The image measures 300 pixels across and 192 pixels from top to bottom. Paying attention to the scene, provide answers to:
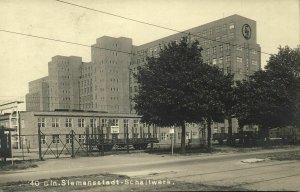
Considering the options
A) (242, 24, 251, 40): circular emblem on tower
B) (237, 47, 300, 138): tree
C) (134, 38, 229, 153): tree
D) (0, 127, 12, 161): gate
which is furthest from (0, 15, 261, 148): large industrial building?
(0, 127, 12, 161): gate

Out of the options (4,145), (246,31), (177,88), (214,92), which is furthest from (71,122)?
(246,31)

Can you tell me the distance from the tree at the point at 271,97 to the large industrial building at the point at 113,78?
1362cm

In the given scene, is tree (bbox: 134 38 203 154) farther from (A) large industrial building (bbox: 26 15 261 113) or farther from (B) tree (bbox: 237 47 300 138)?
(A) large industrial building (bbox: 26 15 261 113)

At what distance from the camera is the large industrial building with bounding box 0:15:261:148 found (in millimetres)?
61281

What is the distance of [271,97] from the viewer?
45.6m

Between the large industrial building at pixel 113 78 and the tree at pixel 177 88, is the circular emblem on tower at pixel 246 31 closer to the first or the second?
the large industrial building at pixel 113 78

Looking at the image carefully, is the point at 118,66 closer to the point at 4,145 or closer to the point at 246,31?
the point at 246,31

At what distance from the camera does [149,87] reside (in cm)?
3291

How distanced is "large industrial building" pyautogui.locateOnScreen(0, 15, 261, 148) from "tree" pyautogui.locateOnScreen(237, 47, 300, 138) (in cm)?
1362

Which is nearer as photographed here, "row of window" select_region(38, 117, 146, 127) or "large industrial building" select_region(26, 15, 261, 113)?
"row of window" select_region(38, 117, 146, 127)

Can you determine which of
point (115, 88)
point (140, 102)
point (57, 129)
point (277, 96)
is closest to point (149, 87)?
point (140, 102)

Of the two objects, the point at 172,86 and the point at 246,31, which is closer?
the point at 172,86

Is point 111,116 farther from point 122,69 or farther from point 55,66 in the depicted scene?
point 55,66

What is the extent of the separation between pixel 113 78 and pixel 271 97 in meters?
87.4
